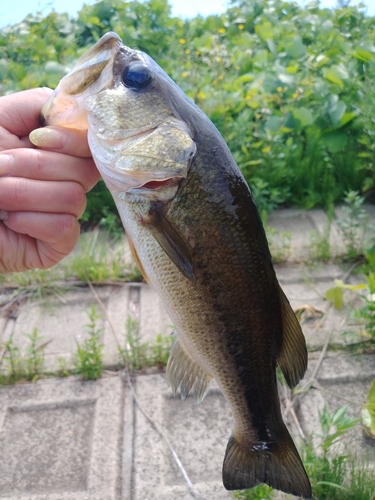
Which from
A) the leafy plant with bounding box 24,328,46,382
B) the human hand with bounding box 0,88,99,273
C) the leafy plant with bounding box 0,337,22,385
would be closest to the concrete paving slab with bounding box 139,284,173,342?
the leafy plant with bounding box 24,328,46,382

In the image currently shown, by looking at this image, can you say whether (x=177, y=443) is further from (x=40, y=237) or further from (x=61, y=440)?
(x=40, y=237)

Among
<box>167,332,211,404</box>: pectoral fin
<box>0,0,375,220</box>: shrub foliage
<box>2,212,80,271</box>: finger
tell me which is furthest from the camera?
<box>0,0,375,220</box>: shrub foliage

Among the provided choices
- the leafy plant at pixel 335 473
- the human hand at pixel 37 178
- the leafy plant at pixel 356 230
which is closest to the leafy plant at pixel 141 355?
the leafy plant at pixel 335 473

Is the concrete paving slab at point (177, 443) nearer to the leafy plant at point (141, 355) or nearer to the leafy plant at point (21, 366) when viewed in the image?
the leafy plant at point (141, 355)

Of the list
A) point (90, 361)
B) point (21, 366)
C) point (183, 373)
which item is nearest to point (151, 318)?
point (90, 361)

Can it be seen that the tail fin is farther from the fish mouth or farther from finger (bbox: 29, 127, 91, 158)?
finger (bbox: 29, 127, 91, 158)
